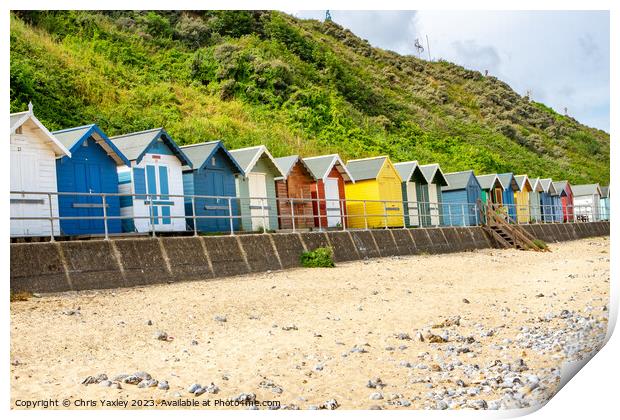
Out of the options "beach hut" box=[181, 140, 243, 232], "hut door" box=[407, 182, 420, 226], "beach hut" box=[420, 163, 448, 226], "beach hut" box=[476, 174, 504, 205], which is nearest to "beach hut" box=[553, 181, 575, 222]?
"beach hut" box=[476, 174, 504, 205]

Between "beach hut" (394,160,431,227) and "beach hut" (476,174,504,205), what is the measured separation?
5.49 metres

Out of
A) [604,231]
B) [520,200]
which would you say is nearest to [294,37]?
[520,200]

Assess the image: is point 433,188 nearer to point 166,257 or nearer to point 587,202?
point 587,202

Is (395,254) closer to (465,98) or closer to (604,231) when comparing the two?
(465,98)

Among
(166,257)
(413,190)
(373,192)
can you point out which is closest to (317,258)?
(166,257)

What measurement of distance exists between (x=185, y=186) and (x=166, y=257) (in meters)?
6.96

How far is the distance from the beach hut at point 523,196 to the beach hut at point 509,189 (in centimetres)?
23

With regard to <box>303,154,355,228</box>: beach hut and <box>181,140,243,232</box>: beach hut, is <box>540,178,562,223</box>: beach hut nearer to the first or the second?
<box>303,154,355,228</box>: beach hut

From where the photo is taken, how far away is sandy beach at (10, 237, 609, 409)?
812 cm

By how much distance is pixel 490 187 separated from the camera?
133 ft

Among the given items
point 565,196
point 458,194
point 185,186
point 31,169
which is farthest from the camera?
point 565,196

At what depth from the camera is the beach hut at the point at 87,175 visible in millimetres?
18078

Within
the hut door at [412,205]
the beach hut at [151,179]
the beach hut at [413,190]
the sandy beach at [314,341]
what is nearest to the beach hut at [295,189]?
the beach hut at [151,179]
